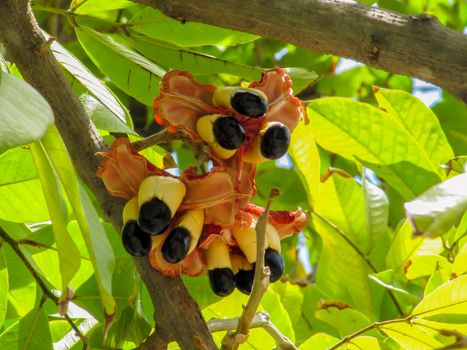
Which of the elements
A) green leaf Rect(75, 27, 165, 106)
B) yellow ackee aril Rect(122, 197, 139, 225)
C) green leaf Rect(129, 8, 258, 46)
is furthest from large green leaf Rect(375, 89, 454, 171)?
yellow ackee aril Rect(122, 197, 139, 225)

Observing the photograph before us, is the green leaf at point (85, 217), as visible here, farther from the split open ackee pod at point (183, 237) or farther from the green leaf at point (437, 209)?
the green leaf at point (437, 209)

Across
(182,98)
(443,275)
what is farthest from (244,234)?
(443,275)

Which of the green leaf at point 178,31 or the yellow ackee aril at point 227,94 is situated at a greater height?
the yellow ackee aril at point 227,94

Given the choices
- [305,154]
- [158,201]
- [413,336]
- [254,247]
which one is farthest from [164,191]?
[305,154]

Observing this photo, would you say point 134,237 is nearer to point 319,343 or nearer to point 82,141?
point 82,141

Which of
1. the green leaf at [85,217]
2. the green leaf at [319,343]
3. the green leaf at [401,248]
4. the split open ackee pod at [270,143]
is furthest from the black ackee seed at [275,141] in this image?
the green leaf at [401,248]

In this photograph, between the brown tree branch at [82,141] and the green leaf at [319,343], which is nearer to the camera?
the brown tree branch at [82,141]

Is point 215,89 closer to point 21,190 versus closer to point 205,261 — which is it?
point 205,261
